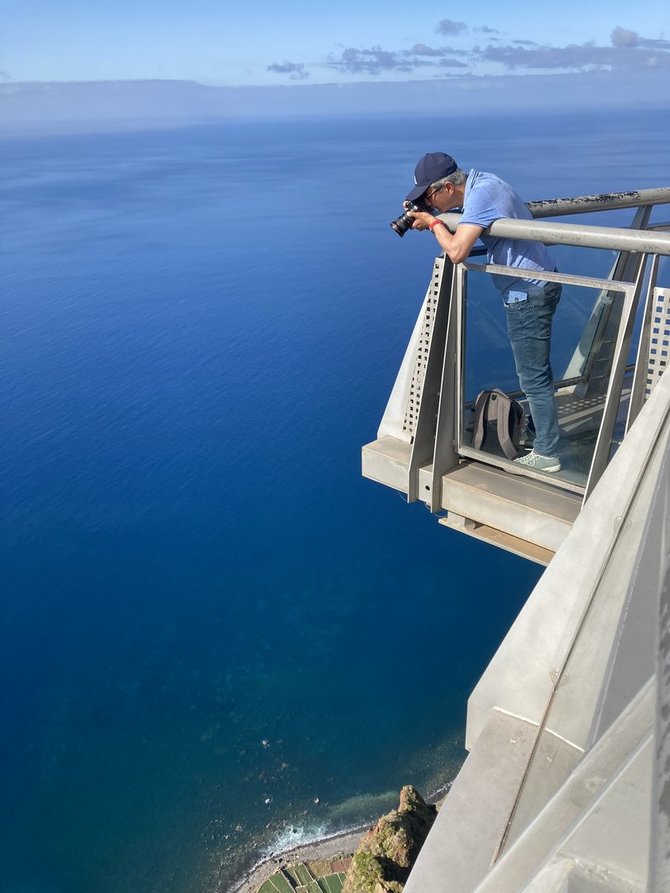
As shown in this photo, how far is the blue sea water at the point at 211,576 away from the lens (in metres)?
20.5

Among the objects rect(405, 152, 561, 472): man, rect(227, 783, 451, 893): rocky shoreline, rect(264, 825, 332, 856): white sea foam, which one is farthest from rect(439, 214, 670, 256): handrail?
rect(264, 825, 332, 856): white sea foam

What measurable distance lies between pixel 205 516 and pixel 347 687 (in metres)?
9.70

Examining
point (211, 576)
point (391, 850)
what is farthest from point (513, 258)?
point (211, 576)

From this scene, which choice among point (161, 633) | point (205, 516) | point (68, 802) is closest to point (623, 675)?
point (68, 802)

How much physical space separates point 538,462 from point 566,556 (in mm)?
833

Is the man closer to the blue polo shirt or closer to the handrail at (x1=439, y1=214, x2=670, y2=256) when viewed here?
the blue polo shirt

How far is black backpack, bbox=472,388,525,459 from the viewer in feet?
15.0

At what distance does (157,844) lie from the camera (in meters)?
19.8

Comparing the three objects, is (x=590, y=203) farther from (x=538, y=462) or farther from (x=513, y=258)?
(x=538, y=462)

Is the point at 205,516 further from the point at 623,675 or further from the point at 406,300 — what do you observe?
the point at 623,675

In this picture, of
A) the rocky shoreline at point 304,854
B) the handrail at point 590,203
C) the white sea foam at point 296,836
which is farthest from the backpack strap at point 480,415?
the white sea foam at point 296,836

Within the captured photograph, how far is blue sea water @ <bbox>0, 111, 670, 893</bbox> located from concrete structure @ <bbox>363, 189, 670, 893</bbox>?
1818 cm

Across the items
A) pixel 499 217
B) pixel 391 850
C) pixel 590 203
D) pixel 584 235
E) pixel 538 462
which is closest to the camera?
pixel 584 235

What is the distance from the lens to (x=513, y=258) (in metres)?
4.11
